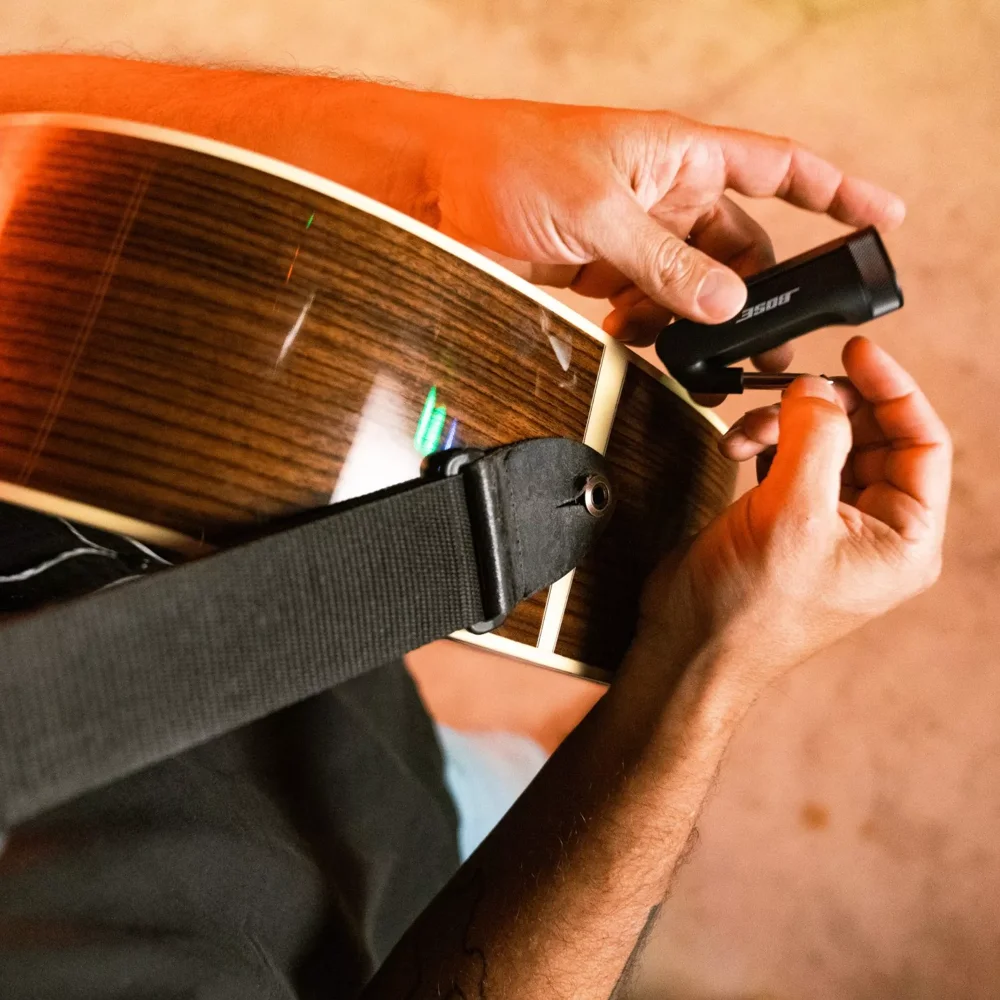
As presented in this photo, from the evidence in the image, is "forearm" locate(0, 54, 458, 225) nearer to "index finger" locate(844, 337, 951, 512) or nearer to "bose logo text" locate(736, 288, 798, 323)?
"bose logo text" locate(736, 288, 798, 323)

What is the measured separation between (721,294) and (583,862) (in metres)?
0.45

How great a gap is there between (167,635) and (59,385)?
17cm

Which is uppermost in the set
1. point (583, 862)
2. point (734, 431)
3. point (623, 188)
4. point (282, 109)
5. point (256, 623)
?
point (282, 109)

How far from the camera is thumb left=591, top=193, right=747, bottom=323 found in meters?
0.58

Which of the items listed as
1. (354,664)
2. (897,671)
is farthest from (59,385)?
(897,671)

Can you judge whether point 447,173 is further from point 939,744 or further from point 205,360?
point 939,744

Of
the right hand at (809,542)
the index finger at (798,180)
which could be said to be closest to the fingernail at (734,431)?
the right hand at (809,542)

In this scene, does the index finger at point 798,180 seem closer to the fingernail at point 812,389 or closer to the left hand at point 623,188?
the left hand at point 623,188

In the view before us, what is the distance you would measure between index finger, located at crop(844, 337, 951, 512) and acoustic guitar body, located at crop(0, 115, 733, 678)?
1.08 ft

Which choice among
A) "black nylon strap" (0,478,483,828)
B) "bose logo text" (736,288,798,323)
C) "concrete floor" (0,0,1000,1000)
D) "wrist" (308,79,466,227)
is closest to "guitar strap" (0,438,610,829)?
"black nylon strap" (0,478,483,828)

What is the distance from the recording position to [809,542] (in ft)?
1.81

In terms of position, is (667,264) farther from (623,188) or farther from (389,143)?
(389,143)

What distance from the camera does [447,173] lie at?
2.18 ft

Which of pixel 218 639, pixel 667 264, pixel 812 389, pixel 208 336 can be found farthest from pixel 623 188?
pixel 218 639
